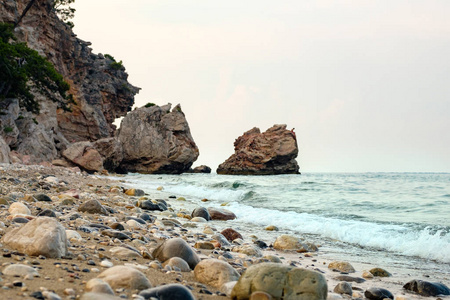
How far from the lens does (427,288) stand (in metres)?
3.81

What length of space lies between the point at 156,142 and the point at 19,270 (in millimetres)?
44417

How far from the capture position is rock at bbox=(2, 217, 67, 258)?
3025mm

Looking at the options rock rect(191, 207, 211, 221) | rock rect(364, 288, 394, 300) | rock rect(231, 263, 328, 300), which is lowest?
rock rect(364, 288, 394, 300)

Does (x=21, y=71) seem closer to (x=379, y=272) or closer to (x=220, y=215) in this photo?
(x=220, y=215)

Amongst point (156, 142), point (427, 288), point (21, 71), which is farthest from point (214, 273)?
point (156, 142)

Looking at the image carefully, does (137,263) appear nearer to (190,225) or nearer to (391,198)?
(190,225)

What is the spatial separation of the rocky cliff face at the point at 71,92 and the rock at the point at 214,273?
23648 mm

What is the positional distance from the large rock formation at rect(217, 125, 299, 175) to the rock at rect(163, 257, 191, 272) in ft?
163

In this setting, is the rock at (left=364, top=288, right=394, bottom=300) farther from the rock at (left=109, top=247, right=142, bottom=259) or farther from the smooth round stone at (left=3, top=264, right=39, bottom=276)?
the smooth round stone at (left=3, top=264, right=39, bottom=276)

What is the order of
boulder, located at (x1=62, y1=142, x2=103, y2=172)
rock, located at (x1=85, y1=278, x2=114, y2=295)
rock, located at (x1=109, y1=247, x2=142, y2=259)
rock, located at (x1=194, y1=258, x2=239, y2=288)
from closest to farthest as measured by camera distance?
rock, located at (x1=85, y1=278, x2=114, y2=295) → rock, located at (x1=194, y1=258, x2=239, y2=288) → rock, located at (x1=109, y1=247, x2=142, y2=259) → boulder, located at (x1=62, y1=142, x2=103, y2=172)

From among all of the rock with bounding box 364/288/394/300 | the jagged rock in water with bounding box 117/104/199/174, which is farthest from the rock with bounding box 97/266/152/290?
the jagged rock in water with bounding box 117/104/199/174

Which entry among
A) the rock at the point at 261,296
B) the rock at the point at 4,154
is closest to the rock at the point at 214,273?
the rock at the point at 261,296

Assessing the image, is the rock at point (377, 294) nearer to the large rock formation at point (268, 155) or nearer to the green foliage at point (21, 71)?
the green foliage at point (21, 71)

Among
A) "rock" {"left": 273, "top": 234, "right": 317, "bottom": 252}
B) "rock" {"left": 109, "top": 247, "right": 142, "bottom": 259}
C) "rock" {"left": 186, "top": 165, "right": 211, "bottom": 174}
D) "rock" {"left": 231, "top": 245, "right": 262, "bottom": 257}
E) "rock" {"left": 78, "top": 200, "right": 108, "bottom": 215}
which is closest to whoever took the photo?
"rock" {"left": 109, "top": 247, "right": 142, "bottom": 259}
